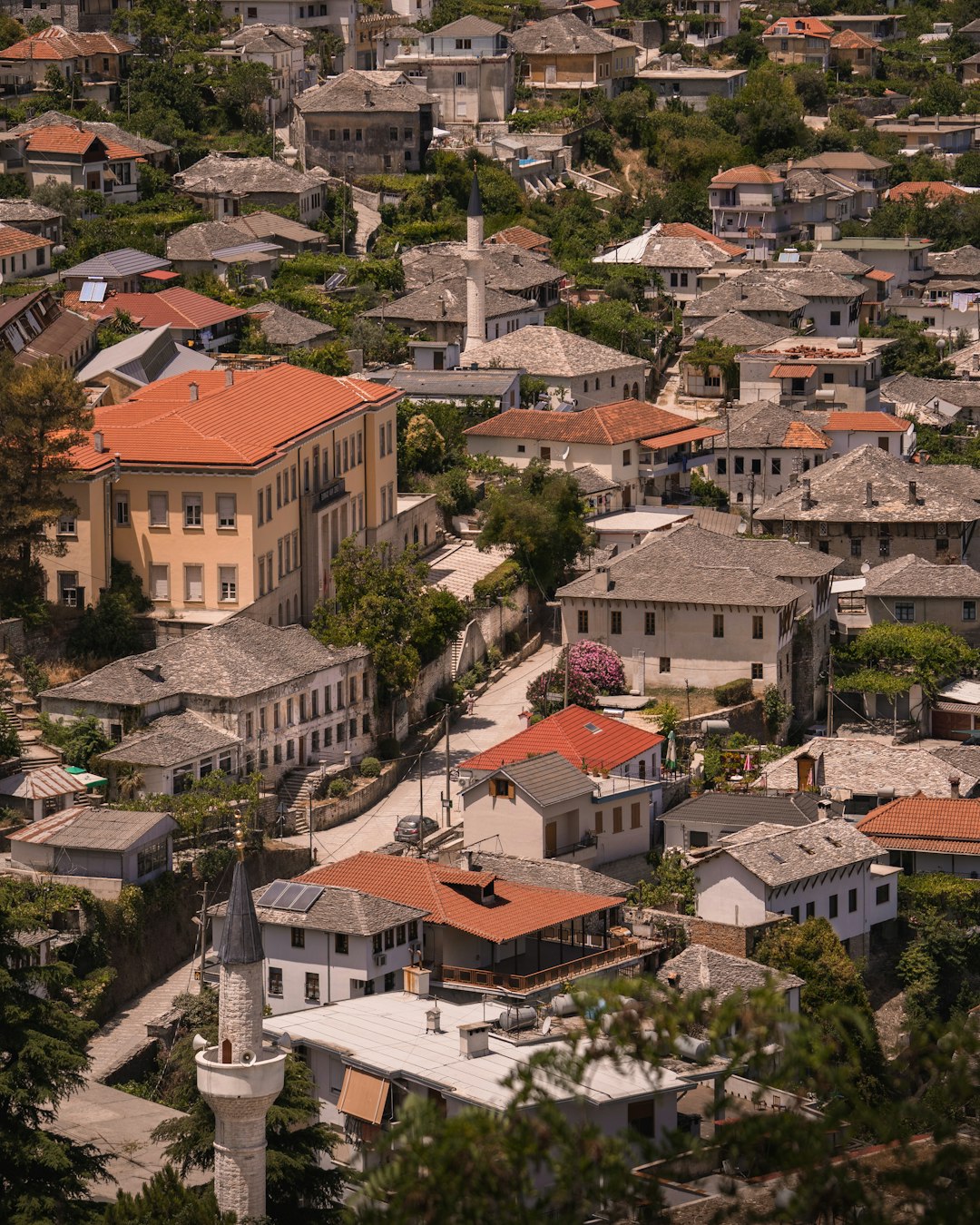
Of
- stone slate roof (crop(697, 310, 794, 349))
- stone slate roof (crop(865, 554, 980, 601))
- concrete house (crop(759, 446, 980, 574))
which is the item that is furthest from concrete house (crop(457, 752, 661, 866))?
stone slate roof (crop(697, 310, 794, 349))

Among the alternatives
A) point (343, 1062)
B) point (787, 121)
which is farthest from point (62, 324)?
point (787, 121)

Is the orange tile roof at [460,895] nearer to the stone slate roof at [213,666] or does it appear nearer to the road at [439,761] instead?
the road at [439,761]

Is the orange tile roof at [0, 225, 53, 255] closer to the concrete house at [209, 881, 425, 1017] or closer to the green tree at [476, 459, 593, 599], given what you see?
the green tree at [476, 459, 593, 599]

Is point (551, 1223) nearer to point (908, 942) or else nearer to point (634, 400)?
point (908, 942)

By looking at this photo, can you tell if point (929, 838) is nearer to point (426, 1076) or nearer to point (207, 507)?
point (207, 507)

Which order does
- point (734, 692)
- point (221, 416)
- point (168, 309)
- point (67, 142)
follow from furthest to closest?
point (67, 142) → point (168, 309) → point (734, 692) → point (221, 416)

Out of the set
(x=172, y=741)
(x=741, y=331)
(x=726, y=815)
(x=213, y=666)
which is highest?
(x=213, y=666)

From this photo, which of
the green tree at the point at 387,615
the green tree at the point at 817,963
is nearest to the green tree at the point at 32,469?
the green tree at the point at 387,615

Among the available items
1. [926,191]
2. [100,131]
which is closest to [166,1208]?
[100,131]
